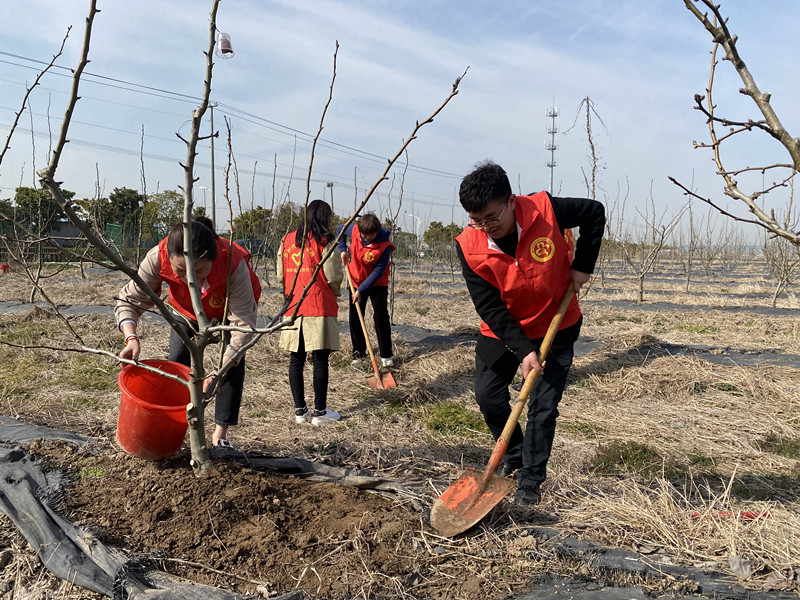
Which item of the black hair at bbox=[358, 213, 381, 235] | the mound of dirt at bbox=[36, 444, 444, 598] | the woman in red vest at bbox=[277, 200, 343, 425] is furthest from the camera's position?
the black hair at bbox=[358, 213, 381, 235]

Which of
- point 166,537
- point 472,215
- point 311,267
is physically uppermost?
point 472,215

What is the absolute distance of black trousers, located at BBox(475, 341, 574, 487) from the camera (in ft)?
7.79

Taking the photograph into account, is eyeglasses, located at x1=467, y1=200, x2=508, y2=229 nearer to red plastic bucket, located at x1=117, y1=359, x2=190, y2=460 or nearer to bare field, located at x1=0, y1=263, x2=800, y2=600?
bare field, located at x1=0, y1=263, x2=800, y2=600

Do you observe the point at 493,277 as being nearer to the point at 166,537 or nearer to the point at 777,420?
the point at 166,537

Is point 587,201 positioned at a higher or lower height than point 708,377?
higher

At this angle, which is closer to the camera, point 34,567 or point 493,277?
point 34,567

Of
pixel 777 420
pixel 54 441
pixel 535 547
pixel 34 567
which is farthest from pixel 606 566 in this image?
pixel 777 420

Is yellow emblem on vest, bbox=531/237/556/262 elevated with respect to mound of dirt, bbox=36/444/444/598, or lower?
elevated

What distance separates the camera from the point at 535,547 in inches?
74.9

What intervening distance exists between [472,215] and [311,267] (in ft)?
5.95

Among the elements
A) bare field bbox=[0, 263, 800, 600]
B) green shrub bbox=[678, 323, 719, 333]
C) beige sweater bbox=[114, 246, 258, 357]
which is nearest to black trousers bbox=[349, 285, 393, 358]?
bare field bbox=[0, 263, 800, 600]

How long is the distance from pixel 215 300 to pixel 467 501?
1464 millimetres

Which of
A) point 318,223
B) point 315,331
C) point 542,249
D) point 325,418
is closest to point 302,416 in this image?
point 325,418

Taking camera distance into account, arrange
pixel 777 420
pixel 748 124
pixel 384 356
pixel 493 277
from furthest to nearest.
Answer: pixel 384 356 → pixel 777 420 → pixel 493 277 → pixel 748 124
